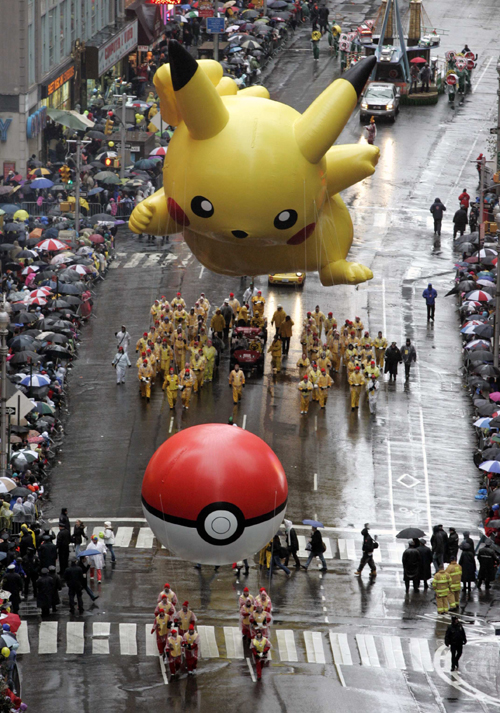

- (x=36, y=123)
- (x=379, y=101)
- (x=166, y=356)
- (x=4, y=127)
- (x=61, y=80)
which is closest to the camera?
(x=166, y=356)

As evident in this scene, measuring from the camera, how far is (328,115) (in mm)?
30750

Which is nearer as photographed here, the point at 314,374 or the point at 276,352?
the point at 314,374

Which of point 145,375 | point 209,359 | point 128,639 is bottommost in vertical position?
point 128,639

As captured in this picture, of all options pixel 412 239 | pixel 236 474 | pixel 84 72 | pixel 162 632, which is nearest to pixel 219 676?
pixel 162 632

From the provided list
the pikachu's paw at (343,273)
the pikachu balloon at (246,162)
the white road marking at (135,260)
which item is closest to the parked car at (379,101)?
the white road marking at (135,260)

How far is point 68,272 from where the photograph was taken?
189 ft

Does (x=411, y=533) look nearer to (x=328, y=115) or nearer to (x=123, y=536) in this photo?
(x=123, y=536)

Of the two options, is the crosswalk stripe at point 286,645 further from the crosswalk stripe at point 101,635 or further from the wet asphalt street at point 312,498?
the crosswalk stripe at point 101,635

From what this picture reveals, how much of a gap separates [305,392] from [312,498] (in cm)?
631

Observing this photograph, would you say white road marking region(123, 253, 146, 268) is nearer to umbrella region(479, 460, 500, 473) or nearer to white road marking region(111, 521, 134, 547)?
white road marking region(111, 521, 134, 547)

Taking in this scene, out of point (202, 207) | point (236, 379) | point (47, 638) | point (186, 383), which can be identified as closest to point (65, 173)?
point (186, 383)

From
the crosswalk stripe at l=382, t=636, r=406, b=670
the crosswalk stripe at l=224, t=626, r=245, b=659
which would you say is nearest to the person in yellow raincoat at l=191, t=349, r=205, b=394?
the crosswalk stripe at l=224, t=626, r=245, b=659

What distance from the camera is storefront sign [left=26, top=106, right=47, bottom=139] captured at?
242 feet

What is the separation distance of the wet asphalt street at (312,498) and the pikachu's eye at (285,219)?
997 cm
